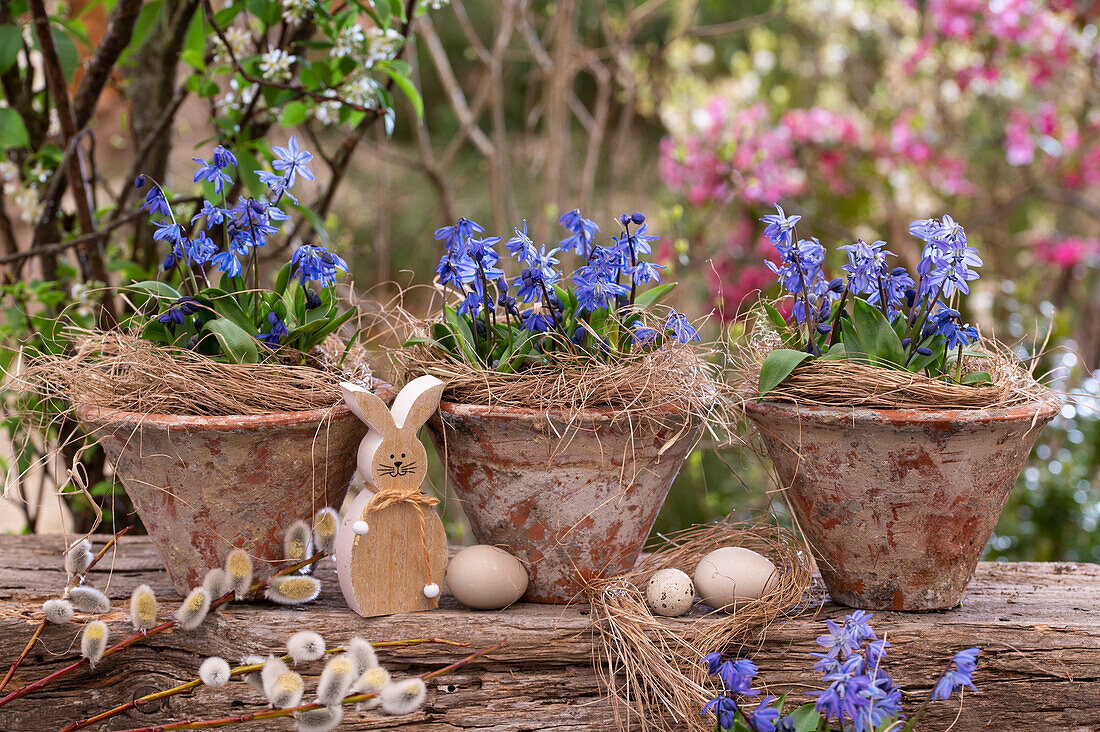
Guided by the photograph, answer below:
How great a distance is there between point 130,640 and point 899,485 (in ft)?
3.55

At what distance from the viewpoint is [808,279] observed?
1205 millimetres

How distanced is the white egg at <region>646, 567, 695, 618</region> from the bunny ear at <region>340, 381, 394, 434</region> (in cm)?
46

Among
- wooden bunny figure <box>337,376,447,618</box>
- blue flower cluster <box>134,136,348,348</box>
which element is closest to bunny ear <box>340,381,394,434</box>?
wooden bunny figure <box>337,376,447,618</box>

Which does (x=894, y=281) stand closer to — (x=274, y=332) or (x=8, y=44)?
(x=274, y=332)

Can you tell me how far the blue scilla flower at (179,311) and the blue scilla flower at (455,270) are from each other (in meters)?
0.35

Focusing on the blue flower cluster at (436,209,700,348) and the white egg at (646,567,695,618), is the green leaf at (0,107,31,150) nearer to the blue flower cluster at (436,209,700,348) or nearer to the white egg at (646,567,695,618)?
the blue flower cluster at (436,209,700,348)

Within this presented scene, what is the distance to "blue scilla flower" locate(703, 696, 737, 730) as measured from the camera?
102cm

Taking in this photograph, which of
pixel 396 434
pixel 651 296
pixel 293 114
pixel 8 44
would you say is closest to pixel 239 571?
pixel 396 434

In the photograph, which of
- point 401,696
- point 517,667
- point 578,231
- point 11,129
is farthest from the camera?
point 11,129

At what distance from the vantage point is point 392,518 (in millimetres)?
1171

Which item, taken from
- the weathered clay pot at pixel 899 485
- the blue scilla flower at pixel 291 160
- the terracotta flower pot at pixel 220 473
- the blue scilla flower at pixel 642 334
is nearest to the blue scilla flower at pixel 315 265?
the blue scilla flower at pixel 291 160

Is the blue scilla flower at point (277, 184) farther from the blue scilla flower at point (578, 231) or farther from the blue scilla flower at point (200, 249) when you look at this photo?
the blue scilla flower at point (578, 231)

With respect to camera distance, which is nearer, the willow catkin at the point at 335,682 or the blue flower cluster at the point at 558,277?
the willow catkin at the point at 335,682

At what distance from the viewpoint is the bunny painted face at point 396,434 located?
1.12m
